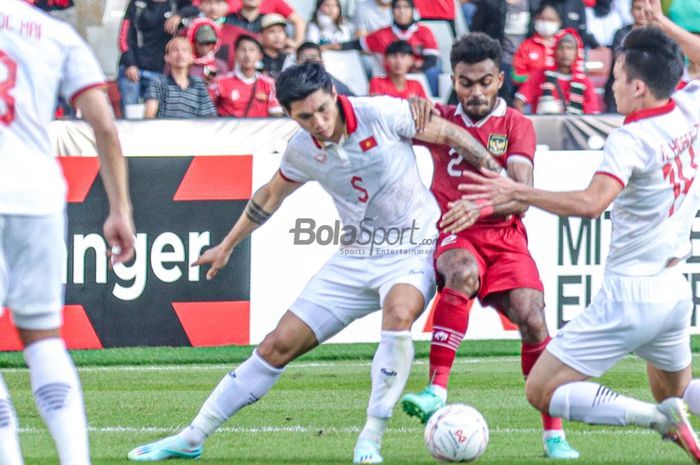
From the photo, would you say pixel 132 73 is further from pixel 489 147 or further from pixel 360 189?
pixel 360 189

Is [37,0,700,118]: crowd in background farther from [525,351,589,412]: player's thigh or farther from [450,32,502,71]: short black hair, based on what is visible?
[525,351,589,412]: player's thigh

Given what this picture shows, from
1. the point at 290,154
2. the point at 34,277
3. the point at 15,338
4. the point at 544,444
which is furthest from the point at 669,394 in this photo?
the point at 15,338

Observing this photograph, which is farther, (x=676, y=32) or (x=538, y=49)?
(x=538, y=49)

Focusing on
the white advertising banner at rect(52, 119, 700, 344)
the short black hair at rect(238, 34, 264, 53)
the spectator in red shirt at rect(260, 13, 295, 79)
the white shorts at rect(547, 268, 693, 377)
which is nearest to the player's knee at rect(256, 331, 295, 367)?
the white shorts at rect(547, 268, 693, 377)

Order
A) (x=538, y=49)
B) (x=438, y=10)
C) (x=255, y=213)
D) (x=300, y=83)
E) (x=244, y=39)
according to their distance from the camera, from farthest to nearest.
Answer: (x=438, y=10), (x=538, y=49), (x=244, y=39), (x=255, y=213), (x=300, y=83)

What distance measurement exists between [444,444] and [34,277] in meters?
2.28

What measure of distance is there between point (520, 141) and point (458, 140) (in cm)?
58

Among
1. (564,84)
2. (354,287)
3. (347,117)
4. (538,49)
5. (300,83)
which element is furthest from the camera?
(538,49)

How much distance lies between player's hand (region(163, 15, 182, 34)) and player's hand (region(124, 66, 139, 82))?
0.52m

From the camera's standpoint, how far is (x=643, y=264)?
5902 mm

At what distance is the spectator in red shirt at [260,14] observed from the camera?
1398 centimetres

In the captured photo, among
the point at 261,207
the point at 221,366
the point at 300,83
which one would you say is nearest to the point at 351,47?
the point at 221,366

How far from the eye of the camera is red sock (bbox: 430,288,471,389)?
6.75m

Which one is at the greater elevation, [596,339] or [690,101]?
[690,101]
